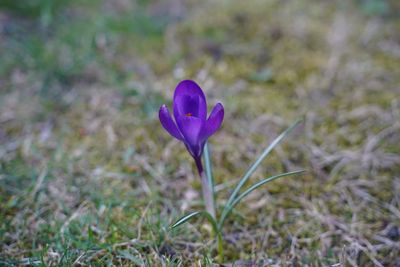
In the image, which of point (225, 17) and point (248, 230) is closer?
point (248, 230)

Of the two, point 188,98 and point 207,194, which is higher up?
point 188,98

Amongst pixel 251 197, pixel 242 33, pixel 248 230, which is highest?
pixel 242 33

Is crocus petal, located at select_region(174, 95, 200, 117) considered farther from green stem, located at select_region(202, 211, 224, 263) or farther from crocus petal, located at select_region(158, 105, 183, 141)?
green stem, located at select_region(202, 211, 224, 263)

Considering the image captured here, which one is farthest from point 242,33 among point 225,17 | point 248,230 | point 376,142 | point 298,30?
point 248,230

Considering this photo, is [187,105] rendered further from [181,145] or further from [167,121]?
[181,145]

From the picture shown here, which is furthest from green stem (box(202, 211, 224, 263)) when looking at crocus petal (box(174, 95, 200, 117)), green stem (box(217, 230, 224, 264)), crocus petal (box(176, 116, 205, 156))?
crocus petal (box(174, 95, 200, 117))

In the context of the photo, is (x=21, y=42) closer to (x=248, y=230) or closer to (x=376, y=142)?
(x=248, y=230)

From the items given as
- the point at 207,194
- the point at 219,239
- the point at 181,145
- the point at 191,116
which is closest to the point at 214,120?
the point at 191,116

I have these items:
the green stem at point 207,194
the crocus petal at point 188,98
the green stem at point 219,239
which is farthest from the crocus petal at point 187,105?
the green stem at point 219,239
